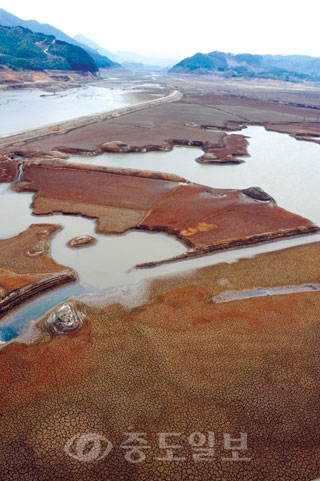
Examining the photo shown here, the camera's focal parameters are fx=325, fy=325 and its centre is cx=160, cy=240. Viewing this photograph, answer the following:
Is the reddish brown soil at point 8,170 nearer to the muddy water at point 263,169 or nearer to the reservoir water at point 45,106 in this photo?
the muddy water at point 263,169

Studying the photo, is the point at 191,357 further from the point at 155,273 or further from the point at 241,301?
the point at 155,273

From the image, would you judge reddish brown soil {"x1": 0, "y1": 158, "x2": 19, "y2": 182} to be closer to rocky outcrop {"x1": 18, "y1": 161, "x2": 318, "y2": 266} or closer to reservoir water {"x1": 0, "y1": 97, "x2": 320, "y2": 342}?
rocky outcrop {"x1": 18, "y1": 161, "x2": 318, "y2": 266}

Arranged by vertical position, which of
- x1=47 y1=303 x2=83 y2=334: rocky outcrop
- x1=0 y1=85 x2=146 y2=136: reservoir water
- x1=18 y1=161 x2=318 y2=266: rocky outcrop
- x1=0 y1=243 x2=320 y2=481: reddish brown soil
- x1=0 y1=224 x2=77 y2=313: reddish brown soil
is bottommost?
x1=0 y1=243 x2=320 y2=481: reddish brown soil

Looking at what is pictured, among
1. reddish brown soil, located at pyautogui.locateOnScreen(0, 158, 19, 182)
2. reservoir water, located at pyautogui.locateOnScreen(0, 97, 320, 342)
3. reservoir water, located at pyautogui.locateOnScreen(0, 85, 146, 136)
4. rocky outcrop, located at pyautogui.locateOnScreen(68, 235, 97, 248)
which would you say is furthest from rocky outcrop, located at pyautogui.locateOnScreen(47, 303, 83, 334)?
reservoir water, located at pyautogui.locateOnScreen(0, 85, 146, 136)

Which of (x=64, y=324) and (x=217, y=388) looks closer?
(x=217, y=388)

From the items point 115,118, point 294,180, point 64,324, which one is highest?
point 115,118

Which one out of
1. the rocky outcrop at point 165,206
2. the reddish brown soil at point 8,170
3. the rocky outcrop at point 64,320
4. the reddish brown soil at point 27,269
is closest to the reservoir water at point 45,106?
the reddish brown soil at point 8,170

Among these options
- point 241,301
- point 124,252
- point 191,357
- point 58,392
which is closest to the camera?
point 58,392

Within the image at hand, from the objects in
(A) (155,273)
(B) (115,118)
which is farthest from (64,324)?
(B) (115,118)
